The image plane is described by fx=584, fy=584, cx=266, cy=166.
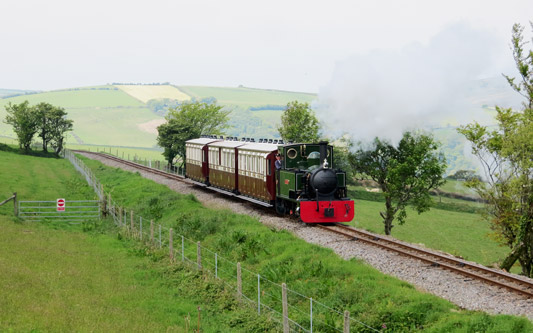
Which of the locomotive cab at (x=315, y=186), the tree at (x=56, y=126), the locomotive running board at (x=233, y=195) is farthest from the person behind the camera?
the tree at (x=56, y=126)

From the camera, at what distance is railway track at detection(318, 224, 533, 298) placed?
14.9 metres

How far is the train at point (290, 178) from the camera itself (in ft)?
79.7

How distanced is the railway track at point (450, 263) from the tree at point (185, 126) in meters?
47.7

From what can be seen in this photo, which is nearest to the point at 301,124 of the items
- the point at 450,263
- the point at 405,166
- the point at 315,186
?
the point at 405,166

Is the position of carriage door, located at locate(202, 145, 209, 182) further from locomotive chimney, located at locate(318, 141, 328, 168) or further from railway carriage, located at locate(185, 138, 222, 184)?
locomotive chimney, located at locate(318, 141, 328, 168)

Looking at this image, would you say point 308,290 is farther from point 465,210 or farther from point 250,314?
point 465,210

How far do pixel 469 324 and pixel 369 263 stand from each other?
22.7ft

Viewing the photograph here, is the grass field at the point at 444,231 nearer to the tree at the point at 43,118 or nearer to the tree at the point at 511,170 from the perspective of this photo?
the tree at the point at 511,170

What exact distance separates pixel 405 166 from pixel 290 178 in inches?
523

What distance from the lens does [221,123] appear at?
8450 cm

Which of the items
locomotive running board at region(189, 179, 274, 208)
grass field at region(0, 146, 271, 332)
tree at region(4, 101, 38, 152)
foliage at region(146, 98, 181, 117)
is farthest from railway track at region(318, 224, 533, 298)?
foliage at region(146, 98, 181, 117)

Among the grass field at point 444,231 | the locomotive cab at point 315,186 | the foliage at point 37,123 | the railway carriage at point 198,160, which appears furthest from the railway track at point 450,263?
the foliage at point 37,123

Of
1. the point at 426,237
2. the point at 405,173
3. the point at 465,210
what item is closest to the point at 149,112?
the point at 465,210

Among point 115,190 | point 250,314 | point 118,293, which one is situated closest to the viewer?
point 250,314
